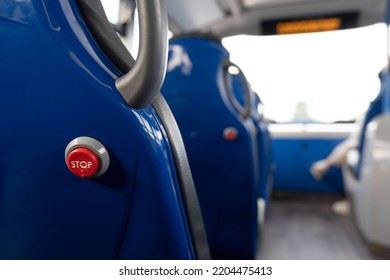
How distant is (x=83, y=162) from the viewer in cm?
47

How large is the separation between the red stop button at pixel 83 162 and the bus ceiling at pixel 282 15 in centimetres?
284

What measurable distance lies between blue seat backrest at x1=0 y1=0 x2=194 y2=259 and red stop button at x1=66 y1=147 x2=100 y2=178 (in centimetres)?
3

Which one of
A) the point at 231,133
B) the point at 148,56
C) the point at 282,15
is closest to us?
the point at 148,56

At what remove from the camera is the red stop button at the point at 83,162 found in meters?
0.47

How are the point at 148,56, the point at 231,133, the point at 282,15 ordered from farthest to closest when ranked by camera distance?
the point at 282,15, the point at 231,133, the point at 148,56

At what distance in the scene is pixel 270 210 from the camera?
318 centimetres

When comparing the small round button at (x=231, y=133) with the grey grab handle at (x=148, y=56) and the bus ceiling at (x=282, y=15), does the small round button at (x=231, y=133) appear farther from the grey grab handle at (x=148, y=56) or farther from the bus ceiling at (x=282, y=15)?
the bus ceiling at (x=282, y=15)

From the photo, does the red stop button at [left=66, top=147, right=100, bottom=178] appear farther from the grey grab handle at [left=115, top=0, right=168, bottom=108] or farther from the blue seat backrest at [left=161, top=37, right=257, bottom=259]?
the blue seat backrest at [left=161, top=37, right=257, bottom=259]

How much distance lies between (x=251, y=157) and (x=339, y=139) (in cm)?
248

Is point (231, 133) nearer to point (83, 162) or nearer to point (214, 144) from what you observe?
point (214, 144)

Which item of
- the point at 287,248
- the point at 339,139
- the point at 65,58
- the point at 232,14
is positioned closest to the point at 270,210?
the point at 287,248

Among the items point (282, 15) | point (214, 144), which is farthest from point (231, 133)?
point (282, 15)

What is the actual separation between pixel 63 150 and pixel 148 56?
0.21 meters
